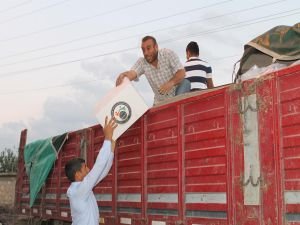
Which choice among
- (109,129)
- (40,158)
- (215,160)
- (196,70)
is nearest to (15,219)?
(40,158)

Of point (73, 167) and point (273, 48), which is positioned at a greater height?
point (273, 48)

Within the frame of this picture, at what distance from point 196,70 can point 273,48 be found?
9.13 ft

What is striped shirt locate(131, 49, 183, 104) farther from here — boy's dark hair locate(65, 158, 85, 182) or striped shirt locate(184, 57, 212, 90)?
boy's dark hair locate(65, 158, 85, 182)

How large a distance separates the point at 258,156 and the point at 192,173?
32.7 inches

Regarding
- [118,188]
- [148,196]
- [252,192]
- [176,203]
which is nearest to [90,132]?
[118,188]

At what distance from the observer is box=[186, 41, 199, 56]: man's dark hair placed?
23.7 ft

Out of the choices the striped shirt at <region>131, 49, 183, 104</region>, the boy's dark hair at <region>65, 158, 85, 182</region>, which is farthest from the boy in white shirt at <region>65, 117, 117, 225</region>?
the striped shirt at <region>131, 49, 183, 104</region>

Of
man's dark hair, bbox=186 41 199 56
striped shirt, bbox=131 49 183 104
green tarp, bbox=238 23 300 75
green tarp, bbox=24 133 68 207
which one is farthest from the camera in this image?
green tarp, bbox=24 133 68 207

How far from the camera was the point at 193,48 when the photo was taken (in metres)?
7.24

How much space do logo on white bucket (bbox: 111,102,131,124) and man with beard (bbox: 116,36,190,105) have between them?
0.74 meters

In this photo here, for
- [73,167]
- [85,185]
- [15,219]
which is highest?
[73,167]

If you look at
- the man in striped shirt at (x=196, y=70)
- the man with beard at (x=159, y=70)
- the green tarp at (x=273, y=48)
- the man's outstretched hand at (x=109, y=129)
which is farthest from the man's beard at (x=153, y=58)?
the green tarp at (x=273, y=48)

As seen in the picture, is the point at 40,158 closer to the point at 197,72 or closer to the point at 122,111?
the point at 197,72

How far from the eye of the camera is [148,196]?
5.21 metres
